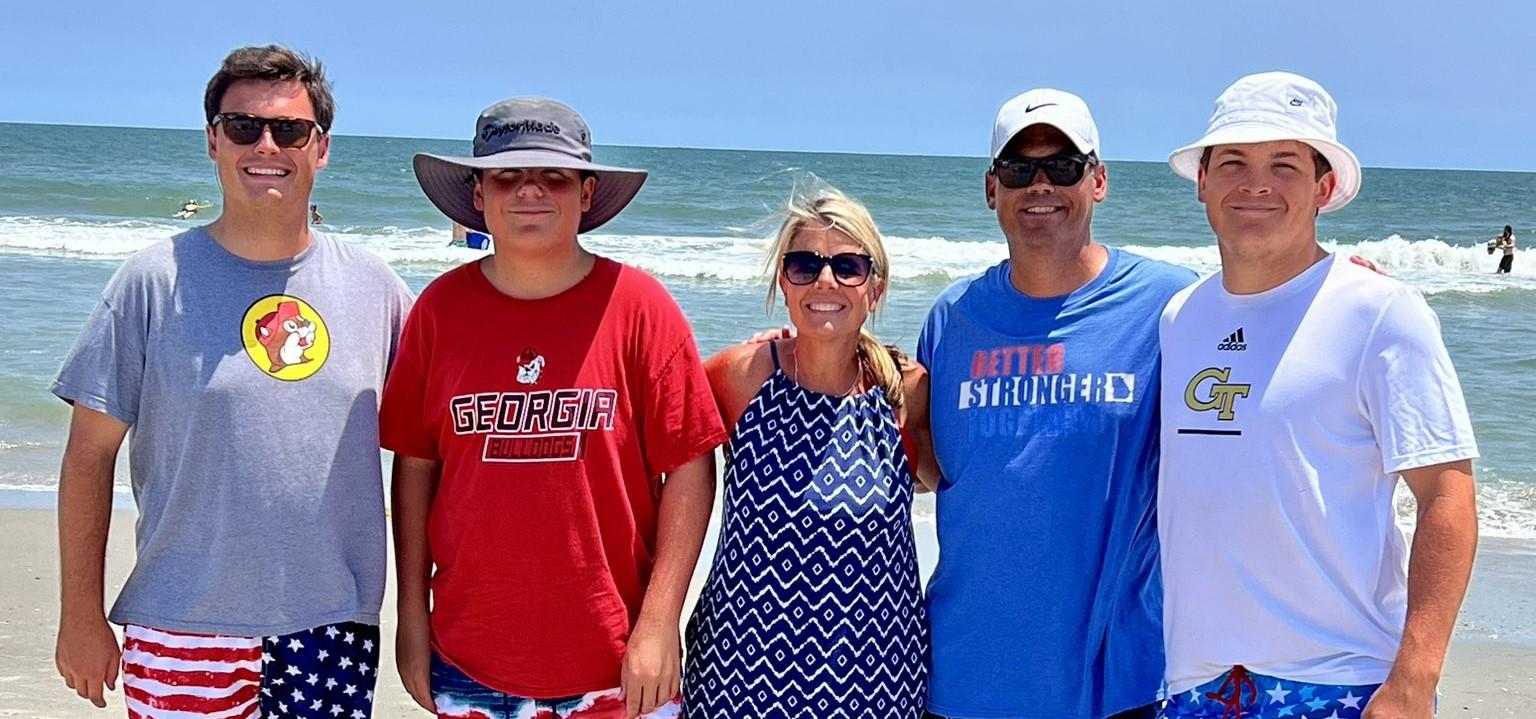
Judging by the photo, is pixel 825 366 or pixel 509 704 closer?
pixel 509 704

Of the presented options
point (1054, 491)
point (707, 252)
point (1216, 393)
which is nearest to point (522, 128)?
point (1054, 491)

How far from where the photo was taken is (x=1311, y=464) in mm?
2607

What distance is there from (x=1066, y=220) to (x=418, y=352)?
160 centimetres

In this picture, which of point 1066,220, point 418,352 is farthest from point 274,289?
point 1066,220

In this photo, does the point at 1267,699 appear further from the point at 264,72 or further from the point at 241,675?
the point at 264,72

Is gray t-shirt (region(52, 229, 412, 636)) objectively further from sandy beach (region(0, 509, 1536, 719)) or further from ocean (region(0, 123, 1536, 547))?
sandy beach (region(0, 509, 1536, 719))

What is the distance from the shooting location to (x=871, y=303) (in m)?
3.28

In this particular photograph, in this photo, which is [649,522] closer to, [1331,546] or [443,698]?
[443,698]

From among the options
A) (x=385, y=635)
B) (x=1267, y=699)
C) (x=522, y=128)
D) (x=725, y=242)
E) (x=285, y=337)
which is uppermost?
(x=725, y=242)

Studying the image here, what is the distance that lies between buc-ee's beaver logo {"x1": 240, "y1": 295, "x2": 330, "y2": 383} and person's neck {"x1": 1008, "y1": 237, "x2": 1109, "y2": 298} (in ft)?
5.54

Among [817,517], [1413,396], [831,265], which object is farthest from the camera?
[831,265]

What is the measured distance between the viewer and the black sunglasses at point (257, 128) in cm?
312

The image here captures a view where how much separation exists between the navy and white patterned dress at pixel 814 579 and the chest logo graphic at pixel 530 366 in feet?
1.73

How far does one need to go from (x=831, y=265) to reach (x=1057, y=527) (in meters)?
0.82
